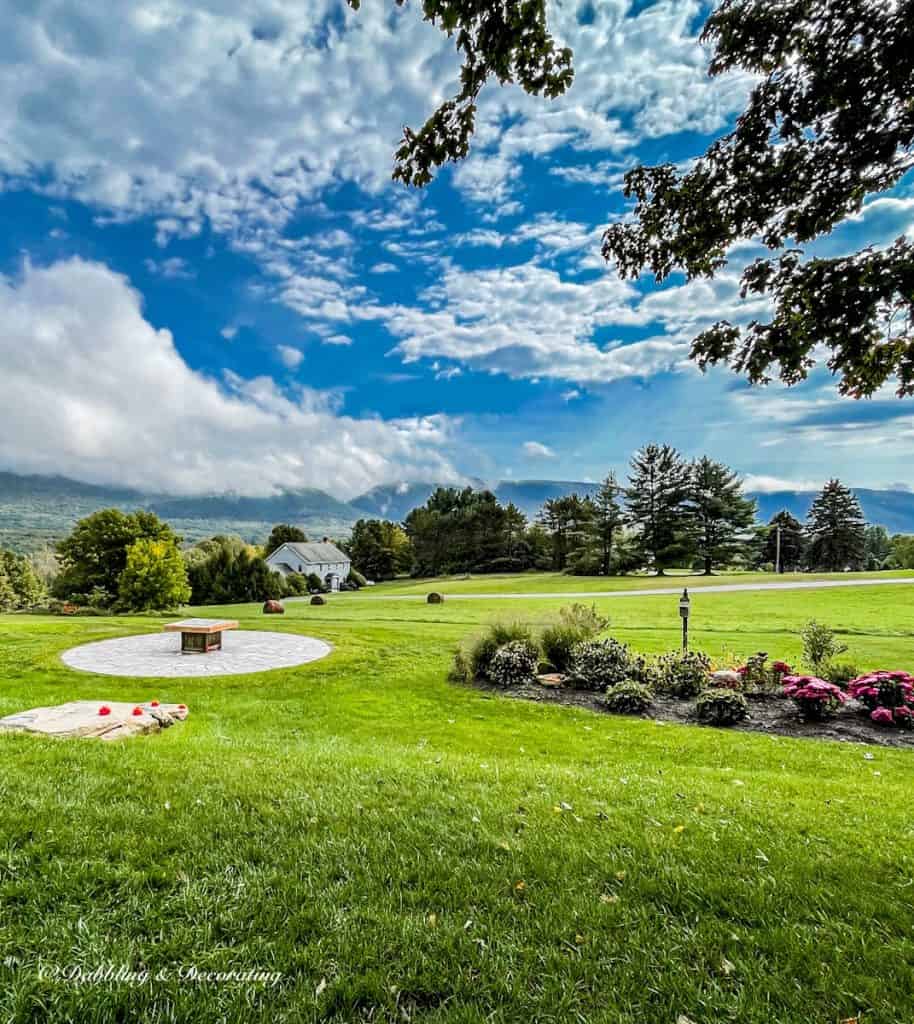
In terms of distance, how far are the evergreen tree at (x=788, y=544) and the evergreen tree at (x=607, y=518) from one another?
730 inches

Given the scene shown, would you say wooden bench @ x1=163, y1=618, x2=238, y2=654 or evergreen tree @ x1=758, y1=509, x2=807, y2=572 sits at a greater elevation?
evergreen tree @ x1=758, y1=509, x2=807, y2=572

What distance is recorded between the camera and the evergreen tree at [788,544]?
57719 millimetres

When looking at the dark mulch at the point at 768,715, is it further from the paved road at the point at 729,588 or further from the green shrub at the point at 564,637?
the paved road at the point at 729,588

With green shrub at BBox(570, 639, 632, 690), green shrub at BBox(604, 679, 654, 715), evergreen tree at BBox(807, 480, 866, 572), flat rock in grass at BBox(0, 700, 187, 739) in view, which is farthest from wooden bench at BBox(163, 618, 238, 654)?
evergreen tree at BBox(807, 480, 866, 572)

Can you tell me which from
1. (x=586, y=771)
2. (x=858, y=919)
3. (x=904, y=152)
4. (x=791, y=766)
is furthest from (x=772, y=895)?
(x=904, y=152)

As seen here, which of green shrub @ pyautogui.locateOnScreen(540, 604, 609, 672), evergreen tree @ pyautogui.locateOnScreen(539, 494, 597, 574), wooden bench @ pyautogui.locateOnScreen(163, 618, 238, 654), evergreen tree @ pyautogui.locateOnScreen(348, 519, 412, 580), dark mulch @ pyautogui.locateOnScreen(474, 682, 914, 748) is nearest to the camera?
dark mulch @ pyautogui.locateOnScreen(474, 682, 914, 748)

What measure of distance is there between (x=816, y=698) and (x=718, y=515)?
47.6 meters

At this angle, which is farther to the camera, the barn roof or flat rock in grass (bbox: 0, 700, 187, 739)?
the barn roof

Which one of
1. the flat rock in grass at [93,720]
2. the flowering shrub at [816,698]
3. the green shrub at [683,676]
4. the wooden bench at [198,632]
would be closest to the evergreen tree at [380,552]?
the wooden bench at [198,632]

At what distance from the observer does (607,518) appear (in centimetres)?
5153

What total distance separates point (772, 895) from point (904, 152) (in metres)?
5.12

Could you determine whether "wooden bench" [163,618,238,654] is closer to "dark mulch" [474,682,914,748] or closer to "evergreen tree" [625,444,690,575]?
"dark mulch" [474,682,914,748]

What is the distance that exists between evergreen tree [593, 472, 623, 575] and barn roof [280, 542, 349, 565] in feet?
96.6

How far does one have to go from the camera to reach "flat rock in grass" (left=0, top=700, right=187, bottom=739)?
19.1 feet
